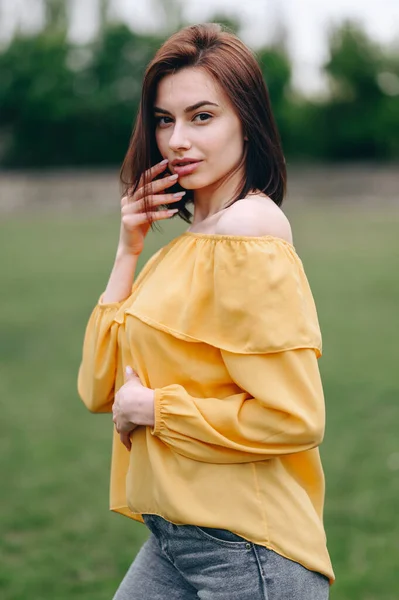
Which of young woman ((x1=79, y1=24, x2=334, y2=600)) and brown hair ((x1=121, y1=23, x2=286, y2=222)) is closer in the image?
young woman ((x1=79, y1=24, x2=334, y2=600))

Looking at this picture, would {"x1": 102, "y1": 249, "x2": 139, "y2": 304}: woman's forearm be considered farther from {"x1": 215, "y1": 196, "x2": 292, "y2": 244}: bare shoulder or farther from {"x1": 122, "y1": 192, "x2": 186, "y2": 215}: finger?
{"x1": 215, "y1": 196, "x2": 292, "y2": 244}: bare shoulder

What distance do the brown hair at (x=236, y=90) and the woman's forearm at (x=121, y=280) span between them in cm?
30

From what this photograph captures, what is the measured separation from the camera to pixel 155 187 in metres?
2.10

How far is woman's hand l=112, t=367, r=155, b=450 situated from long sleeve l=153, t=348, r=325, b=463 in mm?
32

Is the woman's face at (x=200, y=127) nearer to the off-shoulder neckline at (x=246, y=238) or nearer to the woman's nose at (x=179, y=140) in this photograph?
the woman's nose at (x=179, y=140)

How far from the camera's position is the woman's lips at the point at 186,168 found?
1984mm

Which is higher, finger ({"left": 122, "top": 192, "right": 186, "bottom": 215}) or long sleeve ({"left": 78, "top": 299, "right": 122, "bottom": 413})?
finger ({"left": 122, "top": 192, "right": 186, "bottom": 215})

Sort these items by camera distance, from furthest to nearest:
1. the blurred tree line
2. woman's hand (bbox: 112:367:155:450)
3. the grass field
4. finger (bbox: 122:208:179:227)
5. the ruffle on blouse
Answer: the blurred tree line, the grass field, finger (bbox: 122:208:179:227), woman's hand (bbox: 112:367:155:450), the ruffle on blouse

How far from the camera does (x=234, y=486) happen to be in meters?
1.86

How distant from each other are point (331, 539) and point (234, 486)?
270 cm

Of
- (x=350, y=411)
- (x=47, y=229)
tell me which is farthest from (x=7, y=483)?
(x=47, y=229)

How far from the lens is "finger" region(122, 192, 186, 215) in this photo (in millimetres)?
2084

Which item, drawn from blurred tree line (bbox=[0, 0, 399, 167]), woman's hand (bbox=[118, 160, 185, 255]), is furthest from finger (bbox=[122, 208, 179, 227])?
blurred tree line (bbox=[0, 0, 399, 167])

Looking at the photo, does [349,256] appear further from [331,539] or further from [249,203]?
[249,203]
